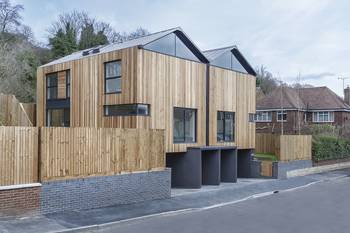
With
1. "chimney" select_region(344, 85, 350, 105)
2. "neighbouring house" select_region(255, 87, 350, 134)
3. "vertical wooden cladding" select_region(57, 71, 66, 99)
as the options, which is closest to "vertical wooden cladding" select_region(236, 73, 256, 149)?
"vertical wooden cladding" select_region(57, 71, 66, 99)

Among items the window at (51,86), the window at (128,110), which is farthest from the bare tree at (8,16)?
the window at (128,110)

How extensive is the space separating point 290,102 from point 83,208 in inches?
1424

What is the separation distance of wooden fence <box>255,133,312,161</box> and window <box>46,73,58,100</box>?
1298 centimetres

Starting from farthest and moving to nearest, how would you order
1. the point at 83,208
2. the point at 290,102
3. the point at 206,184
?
the point at 290,102, the point at 206,184, the point at 83,208

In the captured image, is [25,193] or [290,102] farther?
[290,102]

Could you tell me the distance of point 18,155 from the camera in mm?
10781

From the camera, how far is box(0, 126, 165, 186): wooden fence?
35.0ft

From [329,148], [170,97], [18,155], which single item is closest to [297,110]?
[329,148]

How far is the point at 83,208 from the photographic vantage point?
12141 mm

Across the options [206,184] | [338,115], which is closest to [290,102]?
[338,115]

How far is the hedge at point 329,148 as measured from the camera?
89.8 ft

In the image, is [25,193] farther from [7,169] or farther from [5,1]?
[5,1]

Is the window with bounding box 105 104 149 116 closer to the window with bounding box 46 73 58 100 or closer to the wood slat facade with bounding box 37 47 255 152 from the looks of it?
the wood slat facade with bounding box 37 47 255 152

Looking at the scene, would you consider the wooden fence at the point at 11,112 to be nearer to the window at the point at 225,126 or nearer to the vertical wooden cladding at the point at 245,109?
the window at the point at 225,126
